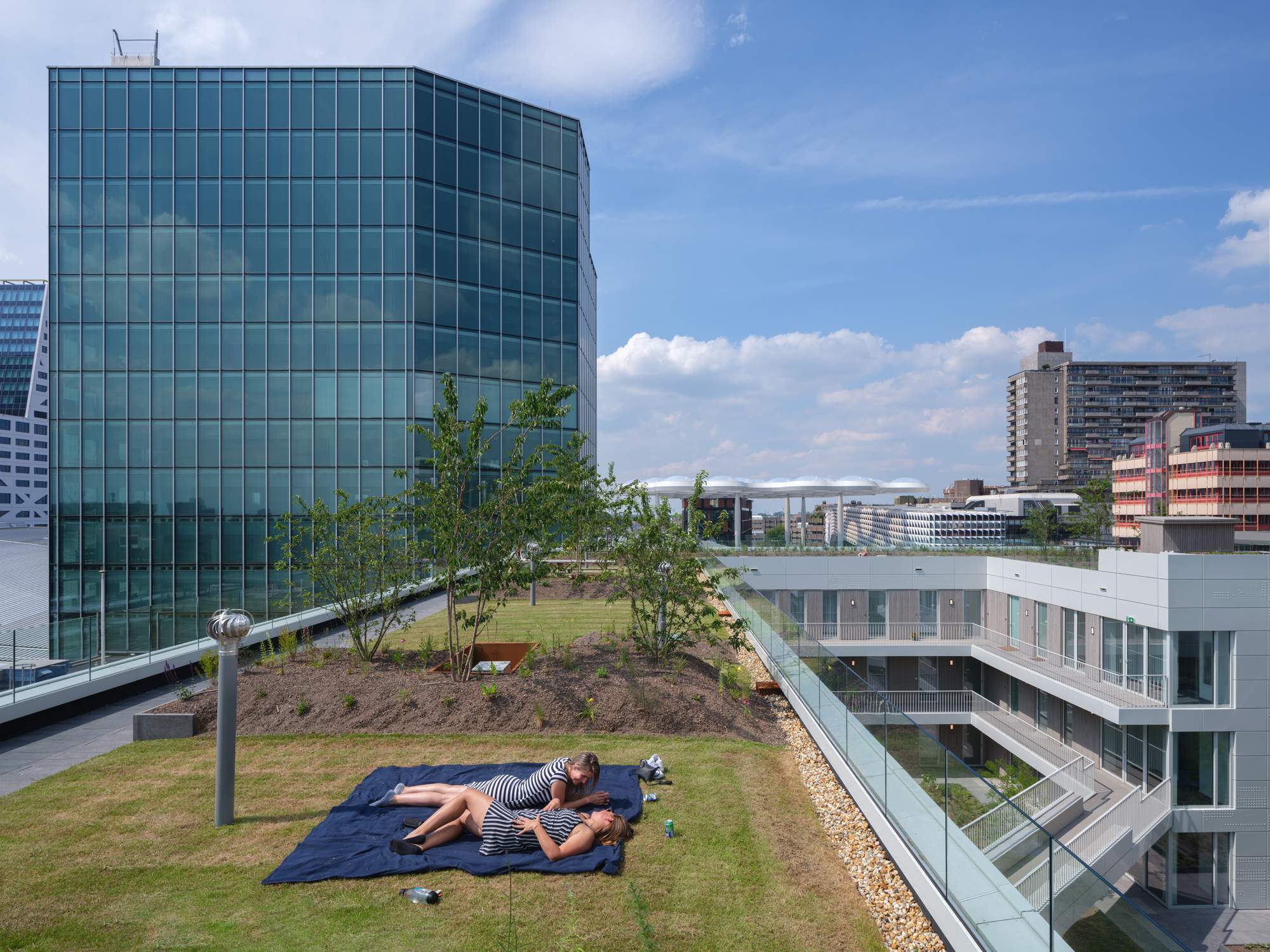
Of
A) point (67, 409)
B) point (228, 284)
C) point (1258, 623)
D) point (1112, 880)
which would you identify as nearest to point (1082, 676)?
point (1258, 623)

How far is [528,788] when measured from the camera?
677cm

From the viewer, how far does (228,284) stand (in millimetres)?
29250

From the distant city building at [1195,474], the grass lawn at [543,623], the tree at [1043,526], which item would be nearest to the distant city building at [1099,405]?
the distant city building at [1195,474]

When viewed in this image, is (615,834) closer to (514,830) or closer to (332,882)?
(514,830)

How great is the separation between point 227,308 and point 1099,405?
156 meters

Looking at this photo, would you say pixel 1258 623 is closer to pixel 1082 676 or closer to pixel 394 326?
pixel 1082 676

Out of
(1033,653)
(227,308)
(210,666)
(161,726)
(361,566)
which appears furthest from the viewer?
(1033,653)

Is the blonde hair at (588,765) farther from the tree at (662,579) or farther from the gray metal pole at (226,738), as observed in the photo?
the tree at (662,579)

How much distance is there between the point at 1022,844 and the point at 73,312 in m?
35.2

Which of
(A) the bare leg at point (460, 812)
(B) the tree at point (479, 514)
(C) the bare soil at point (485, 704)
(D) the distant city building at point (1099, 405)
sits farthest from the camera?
(D) the distant city building at point (1099, 405)

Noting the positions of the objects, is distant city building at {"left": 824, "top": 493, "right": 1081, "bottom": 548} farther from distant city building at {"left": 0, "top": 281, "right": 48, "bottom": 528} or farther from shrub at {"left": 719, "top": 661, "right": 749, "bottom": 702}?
distant city building at {"left": 0, "top": 281, "right": 48, "bottom": 528}

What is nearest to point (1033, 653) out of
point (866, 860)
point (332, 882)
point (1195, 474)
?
point (866, 860)

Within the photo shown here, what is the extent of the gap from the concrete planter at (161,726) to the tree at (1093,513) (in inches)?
2591

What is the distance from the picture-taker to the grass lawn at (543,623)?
16.6 meters
